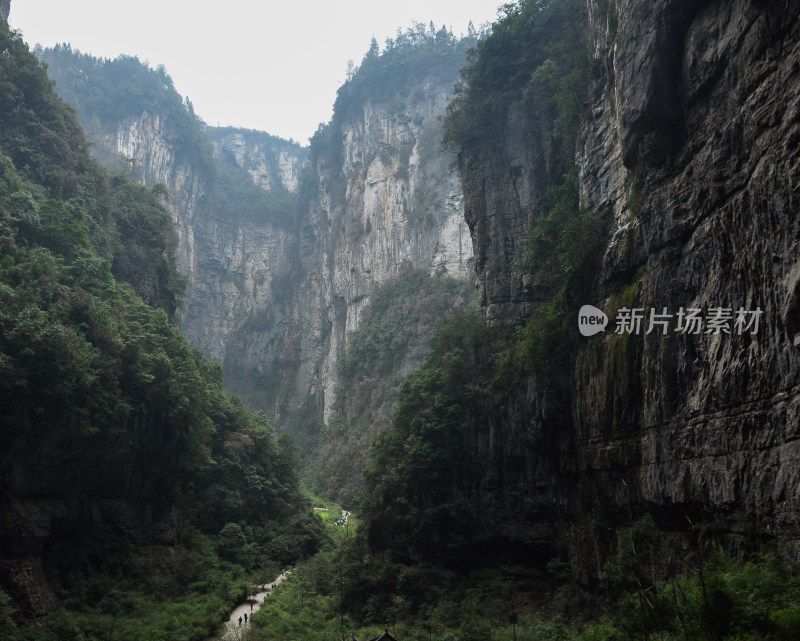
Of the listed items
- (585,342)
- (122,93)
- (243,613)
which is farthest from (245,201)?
(585,342)

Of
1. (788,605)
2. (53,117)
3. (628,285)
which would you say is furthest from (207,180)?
(788,605)

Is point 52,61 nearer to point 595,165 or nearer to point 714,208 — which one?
point 595,165

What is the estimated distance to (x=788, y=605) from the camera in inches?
243

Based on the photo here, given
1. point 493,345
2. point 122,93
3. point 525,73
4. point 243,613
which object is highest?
point 122,93

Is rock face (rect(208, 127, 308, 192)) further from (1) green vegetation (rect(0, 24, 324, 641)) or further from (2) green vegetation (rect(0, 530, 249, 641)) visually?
(2) green vegetation (rect(0, 530, 249, 641))

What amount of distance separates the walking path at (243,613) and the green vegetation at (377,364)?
14050 mm

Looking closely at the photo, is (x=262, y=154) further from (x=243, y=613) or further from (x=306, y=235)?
(x=243, y=613)

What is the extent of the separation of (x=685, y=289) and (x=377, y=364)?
110 feet

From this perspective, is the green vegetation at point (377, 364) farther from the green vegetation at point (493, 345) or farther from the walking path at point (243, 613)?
the green vegetation at point (493, 345)

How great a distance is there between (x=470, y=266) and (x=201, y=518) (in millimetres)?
24962

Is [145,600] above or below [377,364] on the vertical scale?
below

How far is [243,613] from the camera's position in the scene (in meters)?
18.6

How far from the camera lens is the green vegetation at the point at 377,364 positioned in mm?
38569

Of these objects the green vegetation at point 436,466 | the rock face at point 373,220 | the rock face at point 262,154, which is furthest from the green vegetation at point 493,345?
the rock face at point 262,154
